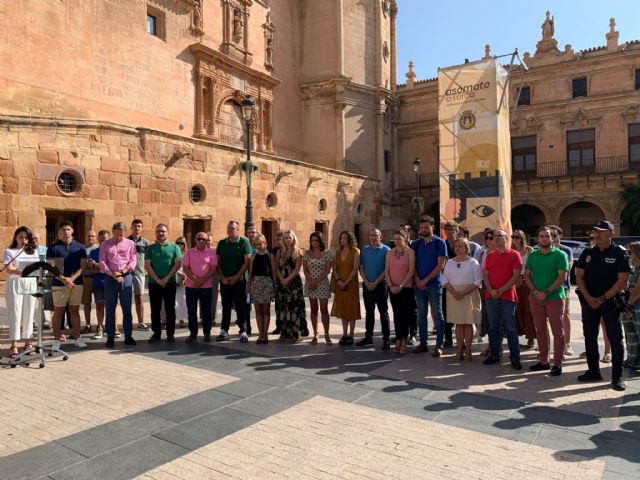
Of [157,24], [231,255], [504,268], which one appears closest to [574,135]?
[157,24]

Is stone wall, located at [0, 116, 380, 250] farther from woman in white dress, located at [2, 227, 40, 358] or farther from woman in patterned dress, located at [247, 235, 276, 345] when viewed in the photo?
woman in patterned dress, located at [247, 235, 276, 345]

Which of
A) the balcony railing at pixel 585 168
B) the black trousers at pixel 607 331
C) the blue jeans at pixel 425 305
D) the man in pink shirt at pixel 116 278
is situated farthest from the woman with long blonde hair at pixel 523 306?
the balcony railing at pixel 585 168

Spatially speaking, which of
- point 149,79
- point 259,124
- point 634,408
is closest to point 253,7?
point 259,124

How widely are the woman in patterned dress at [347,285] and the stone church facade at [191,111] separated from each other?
762 cm

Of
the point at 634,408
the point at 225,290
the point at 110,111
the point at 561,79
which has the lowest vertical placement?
the point at 634,408

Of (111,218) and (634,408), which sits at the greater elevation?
(111,218)

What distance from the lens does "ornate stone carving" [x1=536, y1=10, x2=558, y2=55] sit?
30.9 m

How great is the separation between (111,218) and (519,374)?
1027 cm

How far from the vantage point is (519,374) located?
5.36m

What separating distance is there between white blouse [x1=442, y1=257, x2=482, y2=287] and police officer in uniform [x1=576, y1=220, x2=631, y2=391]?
3.84 ft

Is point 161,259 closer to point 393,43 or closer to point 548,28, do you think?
point 393,43

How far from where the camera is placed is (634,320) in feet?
17.3

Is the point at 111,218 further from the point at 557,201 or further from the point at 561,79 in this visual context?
the point at 561,79

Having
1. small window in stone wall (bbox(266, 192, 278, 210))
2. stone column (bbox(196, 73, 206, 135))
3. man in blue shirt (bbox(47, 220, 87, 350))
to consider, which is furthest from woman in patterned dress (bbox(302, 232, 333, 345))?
stone column (bbox(196, 73, 206, 135))
